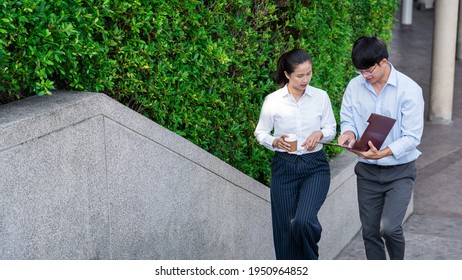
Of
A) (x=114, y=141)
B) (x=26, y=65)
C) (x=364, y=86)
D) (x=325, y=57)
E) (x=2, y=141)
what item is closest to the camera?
(x=2, y=141)

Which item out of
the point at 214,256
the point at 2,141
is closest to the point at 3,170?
the point at 2,141

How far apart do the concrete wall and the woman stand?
512 mm

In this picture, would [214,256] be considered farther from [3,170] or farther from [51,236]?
[3,170]

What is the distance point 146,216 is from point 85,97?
962 millimetres

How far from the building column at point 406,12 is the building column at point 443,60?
895 cm

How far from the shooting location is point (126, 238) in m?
5.49

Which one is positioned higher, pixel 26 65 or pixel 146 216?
pixel 26 65

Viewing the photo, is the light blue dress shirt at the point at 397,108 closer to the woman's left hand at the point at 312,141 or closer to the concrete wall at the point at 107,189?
the woman's left hand at the point at 312,141

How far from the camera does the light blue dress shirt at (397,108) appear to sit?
582 cm

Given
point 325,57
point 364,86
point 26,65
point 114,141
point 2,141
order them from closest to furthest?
point 2,141 < point 26,65 < point 114,141 < point 364,86 < point 325,57

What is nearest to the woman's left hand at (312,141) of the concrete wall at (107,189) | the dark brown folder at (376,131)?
the dark brown folder at (376,131)

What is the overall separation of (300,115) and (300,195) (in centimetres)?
55

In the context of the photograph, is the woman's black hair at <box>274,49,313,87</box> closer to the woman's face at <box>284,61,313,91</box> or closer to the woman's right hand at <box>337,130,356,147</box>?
the woman's face at <box>284,61,313,91</box>

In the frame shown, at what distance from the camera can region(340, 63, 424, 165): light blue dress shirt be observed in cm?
582
